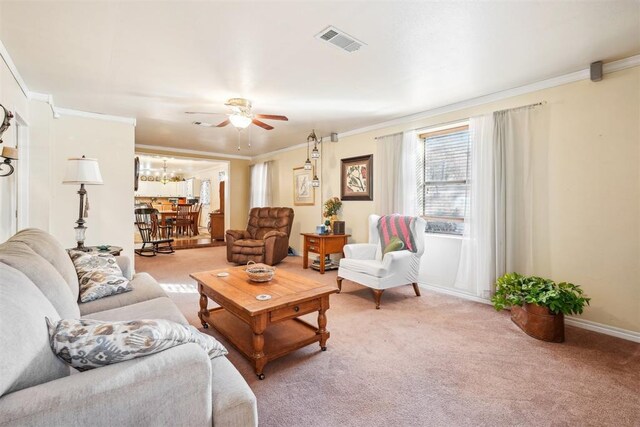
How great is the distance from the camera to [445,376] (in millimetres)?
1988

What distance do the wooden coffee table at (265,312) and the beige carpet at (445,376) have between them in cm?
11

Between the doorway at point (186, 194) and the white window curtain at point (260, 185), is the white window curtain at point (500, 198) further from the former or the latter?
the doorway at point (186, 194)

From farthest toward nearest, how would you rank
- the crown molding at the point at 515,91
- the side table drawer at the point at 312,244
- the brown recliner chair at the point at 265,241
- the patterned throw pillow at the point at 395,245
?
the brown recliner chair at the point at 265,241 < the side table drawer at the point at 312,244 < the patterned throw pillow at the point at 395,245 < the crown molding at the point at 515,91

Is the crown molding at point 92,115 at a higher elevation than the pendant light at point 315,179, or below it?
higher

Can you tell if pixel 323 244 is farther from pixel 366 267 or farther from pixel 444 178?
pixel 444 178

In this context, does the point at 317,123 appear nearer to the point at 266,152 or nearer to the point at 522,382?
the point at 266,152

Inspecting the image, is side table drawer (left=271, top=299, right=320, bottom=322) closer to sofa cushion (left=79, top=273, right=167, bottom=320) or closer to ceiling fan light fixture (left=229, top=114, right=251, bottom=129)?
sofa cushion (left=79, top=273, right=167, bottom=320)

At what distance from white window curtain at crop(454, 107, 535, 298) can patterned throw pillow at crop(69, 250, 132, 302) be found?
346 centimetres

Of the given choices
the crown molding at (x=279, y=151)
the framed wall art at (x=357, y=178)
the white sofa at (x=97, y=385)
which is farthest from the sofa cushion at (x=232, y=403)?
the crown molding at (x=279, y=151)

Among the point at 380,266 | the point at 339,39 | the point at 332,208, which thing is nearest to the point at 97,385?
the point at 339,39

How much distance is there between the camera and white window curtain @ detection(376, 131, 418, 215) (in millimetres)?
4180

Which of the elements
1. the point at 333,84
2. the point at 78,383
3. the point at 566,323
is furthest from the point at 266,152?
the point at 78,383

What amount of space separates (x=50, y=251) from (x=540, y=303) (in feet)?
11.7

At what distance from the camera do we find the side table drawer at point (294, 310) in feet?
6.70
